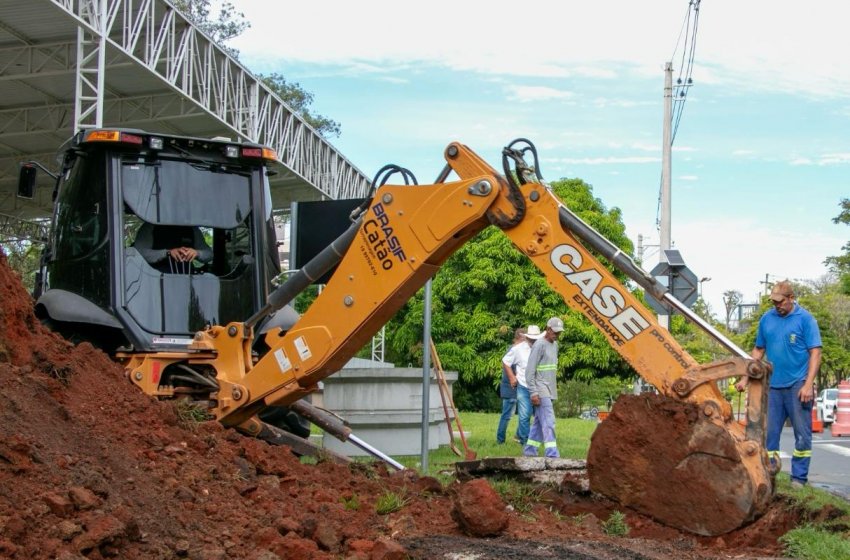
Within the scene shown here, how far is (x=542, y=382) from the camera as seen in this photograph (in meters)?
13.5

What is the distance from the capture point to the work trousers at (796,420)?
10.5 meters

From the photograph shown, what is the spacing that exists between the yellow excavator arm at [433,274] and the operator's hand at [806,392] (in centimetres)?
390

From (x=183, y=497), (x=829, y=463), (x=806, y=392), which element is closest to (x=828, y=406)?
(x=829, y=463)

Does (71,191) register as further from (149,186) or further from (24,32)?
(24,32)

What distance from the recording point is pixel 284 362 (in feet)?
26.5

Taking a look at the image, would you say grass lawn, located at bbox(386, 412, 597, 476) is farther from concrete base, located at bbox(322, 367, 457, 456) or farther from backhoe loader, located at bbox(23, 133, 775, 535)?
backhoe loader, located at bbox(23, 133, 775, 535)

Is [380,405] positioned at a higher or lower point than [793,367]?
lower

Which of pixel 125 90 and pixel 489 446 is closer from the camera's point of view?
pixel 489 446

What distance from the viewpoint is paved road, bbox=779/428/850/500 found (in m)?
12.9

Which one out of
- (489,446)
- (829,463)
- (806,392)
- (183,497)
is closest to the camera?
(183,497)

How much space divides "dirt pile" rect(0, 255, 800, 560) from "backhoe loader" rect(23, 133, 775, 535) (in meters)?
0.34

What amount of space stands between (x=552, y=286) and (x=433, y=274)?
2.86 feet

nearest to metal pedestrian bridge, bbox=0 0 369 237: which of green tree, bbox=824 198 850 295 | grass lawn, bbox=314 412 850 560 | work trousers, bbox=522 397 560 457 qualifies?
grass lawn, bbox=314 412 850 560

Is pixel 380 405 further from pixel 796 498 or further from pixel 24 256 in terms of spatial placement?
pixel 24 256
